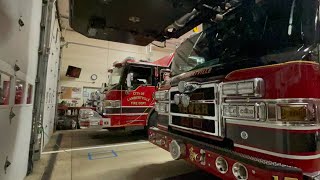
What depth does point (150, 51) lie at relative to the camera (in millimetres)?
12141

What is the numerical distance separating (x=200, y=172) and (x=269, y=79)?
90.4 inches

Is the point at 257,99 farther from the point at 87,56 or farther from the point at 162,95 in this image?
the point at 87,56

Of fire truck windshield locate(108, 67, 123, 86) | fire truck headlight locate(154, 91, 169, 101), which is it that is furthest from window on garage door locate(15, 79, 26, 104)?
fire truck windshield locate(108, 67, 123, 86)

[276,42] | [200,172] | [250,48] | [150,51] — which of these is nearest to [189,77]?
[250,48]

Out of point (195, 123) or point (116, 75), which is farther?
point (116, 75)

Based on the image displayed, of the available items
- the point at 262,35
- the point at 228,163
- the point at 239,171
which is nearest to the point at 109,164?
the point at 228,163

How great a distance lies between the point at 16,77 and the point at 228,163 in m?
2.42

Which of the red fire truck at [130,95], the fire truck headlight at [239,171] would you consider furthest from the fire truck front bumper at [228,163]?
the red fire truck at [130,95]

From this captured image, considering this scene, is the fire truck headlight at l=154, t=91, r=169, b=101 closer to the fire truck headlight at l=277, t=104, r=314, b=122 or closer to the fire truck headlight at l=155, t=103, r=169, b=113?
the fire truck headlight at l=155, t=103, r=169, b=113

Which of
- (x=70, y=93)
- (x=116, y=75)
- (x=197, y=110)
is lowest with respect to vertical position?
(x=197, y=110)

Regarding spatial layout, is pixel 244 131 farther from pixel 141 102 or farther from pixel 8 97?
pixel 141 102

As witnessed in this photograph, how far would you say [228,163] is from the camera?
1.69m

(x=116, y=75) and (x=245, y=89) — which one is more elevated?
(x=116, y=75)

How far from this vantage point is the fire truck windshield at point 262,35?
64.9 inches
